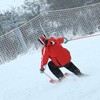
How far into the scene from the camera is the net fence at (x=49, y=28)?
13.4 meters

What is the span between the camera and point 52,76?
859 cm

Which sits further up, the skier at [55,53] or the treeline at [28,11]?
the skier at [55,53]

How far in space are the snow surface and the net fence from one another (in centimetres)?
100

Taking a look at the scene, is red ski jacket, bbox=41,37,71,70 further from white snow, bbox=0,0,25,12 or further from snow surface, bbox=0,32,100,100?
white snow, bbox=0,0,25,12

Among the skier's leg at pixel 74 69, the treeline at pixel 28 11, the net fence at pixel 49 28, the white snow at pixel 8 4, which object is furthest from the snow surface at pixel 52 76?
Answer: the white snow at pixel 8 4

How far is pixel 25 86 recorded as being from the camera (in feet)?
27.8

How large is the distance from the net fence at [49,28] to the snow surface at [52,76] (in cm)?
100

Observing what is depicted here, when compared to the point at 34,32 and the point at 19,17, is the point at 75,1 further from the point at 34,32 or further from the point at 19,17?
the point at 34,32

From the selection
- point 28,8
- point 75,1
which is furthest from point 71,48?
point 28,8

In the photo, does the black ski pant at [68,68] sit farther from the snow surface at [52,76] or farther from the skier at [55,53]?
the snow surface at [52,76]

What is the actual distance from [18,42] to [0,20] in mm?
10917

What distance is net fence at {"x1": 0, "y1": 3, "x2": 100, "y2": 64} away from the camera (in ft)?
44.1

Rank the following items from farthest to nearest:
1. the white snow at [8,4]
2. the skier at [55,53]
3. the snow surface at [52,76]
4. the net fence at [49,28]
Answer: the white snow at [8,4]
the net fence at [49,28]
the skier at [55,53]
the snow surface at [52,76]

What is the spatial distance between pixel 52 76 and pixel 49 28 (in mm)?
5439
